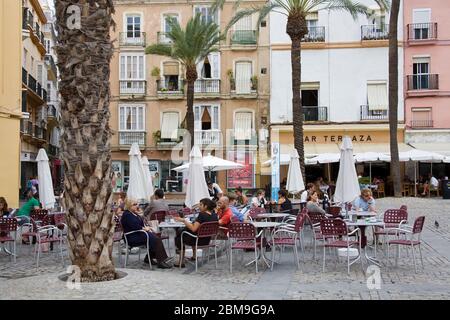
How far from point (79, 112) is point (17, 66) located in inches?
704

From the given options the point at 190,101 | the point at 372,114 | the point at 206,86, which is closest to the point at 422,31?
the point at 372,114

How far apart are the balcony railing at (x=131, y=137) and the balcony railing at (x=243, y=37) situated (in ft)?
28.9

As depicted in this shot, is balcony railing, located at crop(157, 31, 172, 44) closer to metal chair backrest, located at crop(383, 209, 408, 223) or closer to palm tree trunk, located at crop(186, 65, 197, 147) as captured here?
palm tree trunk, located at crop(186, 65, 197, 147)

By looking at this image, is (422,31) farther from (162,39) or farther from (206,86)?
(162,39)

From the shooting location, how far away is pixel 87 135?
27.2 feet

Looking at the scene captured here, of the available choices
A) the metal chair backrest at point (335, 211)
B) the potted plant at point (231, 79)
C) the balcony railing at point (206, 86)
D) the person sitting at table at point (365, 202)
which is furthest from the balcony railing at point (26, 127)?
the person sitting at table at point (365, 202)

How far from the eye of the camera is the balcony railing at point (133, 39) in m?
41.0

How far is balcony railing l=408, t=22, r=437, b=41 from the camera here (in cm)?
3750

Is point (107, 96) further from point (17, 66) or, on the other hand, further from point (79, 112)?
point (17, 66)

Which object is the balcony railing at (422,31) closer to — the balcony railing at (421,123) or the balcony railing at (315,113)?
the balcony railing at (421,123)

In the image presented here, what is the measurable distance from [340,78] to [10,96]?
21338 millimetres

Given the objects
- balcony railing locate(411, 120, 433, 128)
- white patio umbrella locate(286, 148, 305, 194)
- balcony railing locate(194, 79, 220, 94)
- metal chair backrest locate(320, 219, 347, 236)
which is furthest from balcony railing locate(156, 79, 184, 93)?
metal chair backrest locate(320, 219, 347, 236)

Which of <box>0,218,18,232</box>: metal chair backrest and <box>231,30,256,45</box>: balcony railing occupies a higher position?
<box>231,30,256,45</box>: balcony railing
